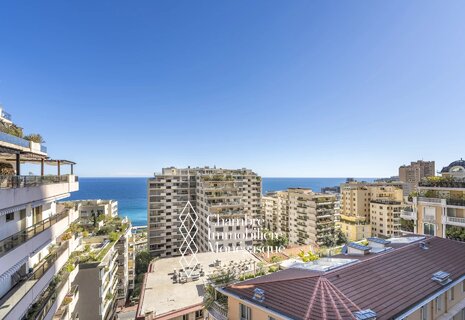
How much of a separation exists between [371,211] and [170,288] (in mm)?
66630

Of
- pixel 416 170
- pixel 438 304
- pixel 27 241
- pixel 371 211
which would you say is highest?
pixel 27 241

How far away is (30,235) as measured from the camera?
11344mm

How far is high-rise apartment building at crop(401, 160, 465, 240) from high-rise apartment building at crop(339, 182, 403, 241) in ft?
125

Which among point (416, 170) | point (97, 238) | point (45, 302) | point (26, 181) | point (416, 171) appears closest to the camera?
point (26, 181)

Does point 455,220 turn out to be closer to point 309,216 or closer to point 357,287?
point 357,287

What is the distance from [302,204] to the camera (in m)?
62.3

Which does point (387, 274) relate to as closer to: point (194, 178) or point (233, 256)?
point (233, 256)

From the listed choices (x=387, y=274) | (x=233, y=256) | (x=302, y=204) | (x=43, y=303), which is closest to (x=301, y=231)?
(x=302, y=204)

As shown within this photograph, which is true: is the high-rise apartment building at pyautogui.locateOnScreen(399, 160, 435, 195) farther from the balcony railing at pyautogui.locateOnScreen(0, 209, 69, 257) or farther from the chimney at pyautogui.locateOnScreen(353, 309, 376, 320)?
the balcony railing at pyautogui.locateOnScreen(0, 209, 69, 257)

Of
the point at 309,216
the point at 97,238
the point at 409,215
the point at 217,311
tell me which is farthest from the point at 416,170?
the point at 217,311

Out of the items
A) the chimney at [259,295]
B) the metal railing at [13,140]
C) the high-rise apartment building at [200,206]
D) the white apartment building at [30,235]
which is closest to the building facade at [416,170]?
the high-rise apartment building at [200,206]

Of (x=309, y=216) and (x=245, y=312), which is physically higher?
(x=245, y=312)

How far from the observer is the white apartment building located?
31.4ft

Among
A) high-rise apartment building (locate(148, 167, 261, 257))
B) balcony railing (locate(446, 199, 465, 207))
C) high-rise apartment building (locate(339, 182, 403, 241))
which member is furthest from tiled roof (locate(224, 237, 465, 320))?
high-rise apartment building (locate(339, 182, 403, 241))
